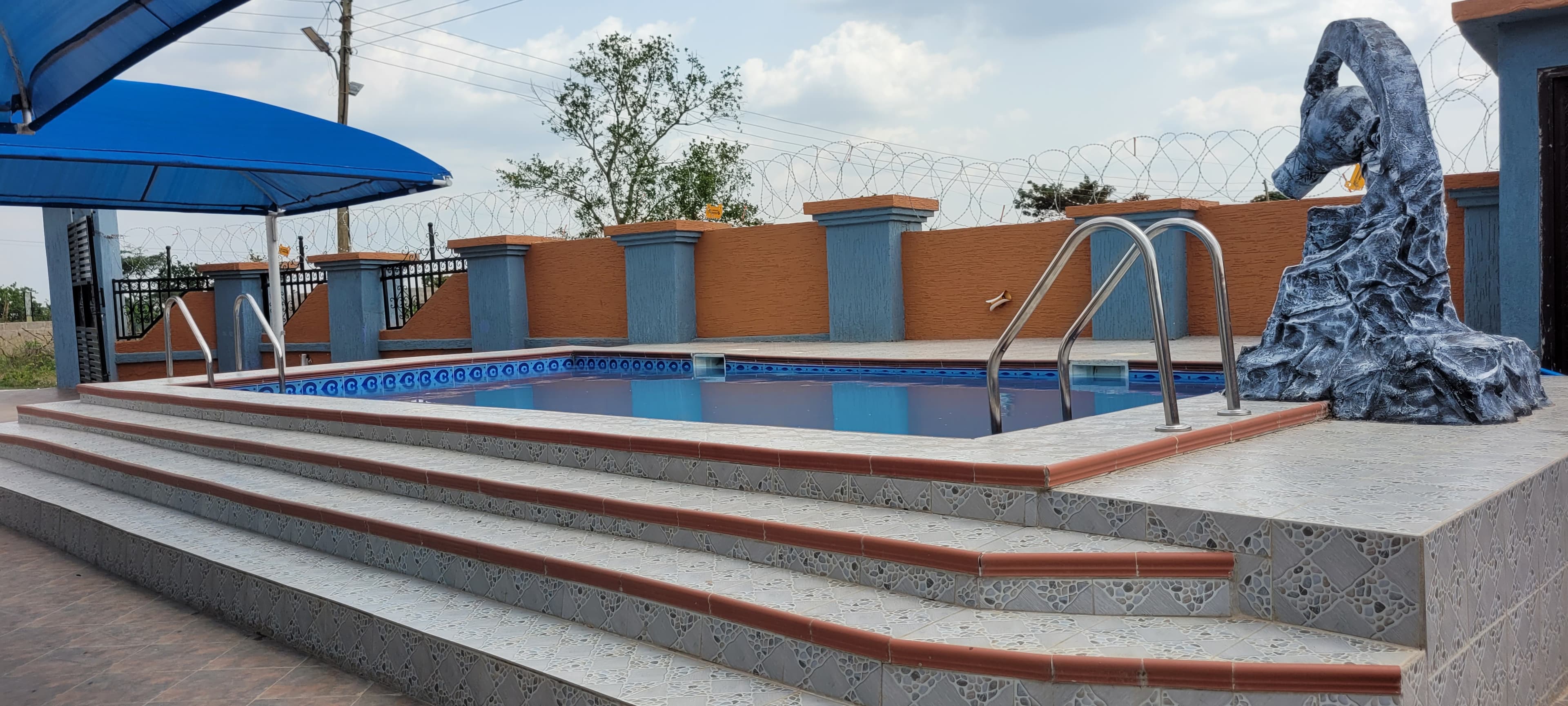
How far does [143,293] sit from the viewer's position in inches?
634

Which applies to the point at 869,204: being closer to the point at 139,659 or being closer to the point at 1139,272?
the point at 1139,272

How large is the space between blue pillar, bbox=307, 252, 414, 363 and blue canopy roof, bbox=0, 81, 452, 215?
19.1 ft

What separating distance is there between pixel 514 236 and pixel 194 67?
41.5 feet

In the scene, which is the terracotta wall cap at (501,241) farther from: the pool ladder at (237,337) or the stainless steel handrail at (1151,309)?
the stainless steel handrail at (1151,309)

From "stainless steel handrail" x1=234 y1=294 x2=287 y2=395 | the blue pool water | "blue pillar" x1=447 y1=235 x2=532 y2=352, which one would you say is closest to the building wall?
the blue pool water

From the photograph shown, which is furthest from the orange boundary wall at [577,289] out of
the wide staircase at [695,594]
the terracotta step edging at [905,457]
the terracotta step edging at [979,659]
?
the terracotta step edging at [979,659]

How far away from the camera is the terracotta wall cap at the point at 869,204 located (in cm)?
1091

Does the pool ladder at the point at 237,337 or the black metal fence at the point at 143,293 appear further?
the black metal fence at the point at 143,293

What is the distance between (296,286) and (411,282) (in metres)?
2.63

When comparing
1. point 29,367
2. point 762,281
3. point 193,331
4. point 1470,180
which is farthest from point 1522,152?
point 29,367

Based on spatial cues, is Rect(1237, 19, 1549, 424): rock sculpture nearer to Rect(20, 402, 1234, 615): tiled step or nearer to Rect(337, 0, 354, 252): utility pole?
Rect(20, 402, 1234, 615): tiled step

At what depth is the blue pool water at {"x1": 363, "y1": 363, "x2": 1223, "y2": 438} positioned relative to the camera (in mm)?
6168

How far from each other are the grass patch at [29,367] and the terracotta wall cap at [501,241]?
7.40 metres

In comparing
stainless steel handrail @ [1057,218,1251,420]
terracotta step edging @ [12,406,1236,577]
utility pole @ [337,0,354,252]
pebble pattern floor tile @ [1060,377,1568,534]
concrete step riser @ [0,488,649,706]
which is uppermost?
utility pole @ [337,0,354,252]
